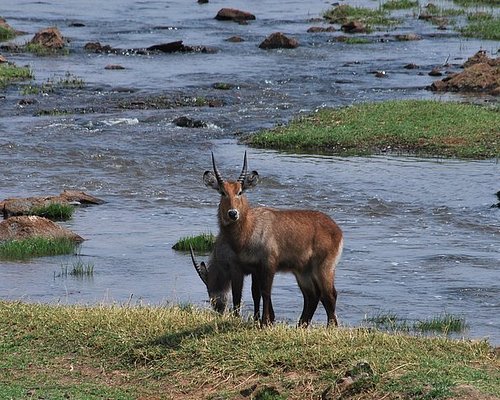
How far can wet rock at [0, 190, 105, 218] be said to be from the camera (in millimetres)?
16125

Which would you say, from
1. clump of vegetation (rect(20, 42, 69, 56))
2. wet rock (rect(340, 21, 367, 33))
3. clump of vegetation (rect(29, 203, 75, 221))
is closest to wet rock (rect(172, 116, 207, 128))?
clump of vegetation (rect(29, 203, 75, 221))

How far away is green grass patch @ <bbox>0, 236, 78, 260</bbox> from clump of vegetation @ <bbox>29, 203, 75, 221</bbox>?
175cm

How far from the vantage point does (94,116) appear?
23.9 m

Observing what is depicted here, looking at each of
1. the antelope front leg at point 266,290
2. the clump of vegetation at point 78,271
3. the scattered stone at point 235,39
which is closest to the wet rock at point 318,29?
the scattered stone at point 235,39

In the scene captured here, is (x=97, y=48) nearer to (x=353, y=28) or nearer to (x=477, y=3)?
(x=353, y=28)

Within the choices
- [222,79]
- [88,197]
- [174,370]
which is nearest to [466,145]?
[88,197]

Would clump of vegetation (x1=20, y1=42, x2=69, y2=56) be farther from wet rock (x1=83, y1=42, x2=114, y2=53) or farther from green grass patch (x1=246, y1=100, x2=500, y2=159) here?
green grass patch (x1=246, y1=100, x2=500, y2=159)

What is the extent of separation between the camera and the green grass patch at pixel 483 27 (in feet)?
121

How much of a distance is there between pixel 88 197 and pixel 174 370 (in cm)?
971

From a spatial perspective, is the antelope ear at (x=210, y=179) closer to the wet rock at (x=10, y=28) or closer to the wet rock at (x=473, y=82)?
the wet rock at (x=473, y=82)

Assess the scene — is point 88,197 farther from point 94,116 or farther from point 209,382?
point 209,382

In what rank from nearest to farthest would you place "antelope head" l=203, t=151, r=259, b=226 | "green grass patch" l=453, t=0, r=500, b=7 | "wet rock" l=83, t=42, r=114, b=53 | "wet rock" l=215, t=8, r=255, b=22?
"antelope head" l=203, t=151, r=259, b=226, "wet rock" l=83, t=42, r=114, b=53, "wet rock" l=215, t=8, r=255, b=22, "green grass patch" l=453, t=0, r=500, b=7

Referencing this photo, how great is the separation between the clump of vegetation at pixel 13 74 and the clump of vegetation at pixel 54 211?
11.2 metres

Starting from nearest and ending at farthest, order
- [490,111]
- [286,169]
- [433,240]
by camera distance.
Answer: [433,240] < [286,169] < [490,111]
